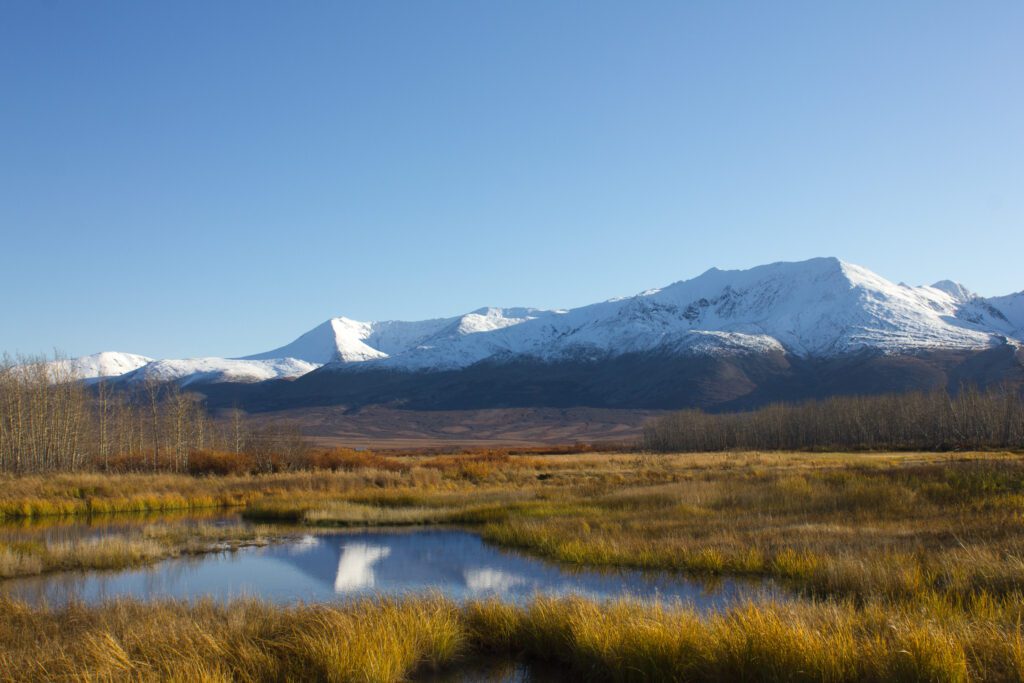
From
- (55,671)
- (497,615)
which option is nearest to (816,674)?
(497,615)

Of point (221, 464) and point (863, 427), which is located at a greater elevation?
point (221, 464)

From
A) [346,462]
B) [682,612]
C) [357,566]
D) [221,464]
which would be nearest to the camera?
[682,612]

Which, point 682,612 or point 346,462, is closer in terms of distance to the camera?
point 682,612

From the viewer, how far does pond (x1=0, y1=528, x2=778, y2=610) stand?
16.9 m

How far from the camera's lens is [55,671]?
962 cm

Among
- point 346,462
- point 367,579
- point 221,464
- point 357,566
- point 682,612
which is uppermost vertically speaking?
point 682,612

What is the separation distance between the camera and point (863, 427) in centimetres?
10588

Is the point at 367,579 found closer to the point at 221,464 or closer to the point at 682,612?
the point at 682,612

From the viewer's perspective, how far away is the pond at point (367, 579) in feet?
55.4

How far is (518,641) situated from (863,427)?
106396mm

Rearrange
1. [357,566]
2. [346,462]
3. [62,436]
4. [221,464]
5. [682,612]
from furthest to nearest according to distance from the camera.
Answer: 1. [62,436]
2. [346,462]
3. [221,464]
4. [357,566]
5. [682,612]

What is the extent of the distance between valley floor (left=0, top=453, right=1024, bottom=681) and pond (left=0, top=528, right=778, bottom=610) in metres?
1.33

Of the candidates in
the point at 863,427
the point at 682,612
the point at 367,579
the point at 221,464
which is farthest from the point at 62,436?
the point at 863,427

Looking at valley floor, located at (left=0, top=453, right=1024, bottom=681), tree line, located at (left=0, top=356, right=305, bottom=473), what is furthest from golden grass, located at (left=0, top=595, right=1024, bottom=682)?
tree line, located at (left=0, top=356, right=305, bottom=473)
